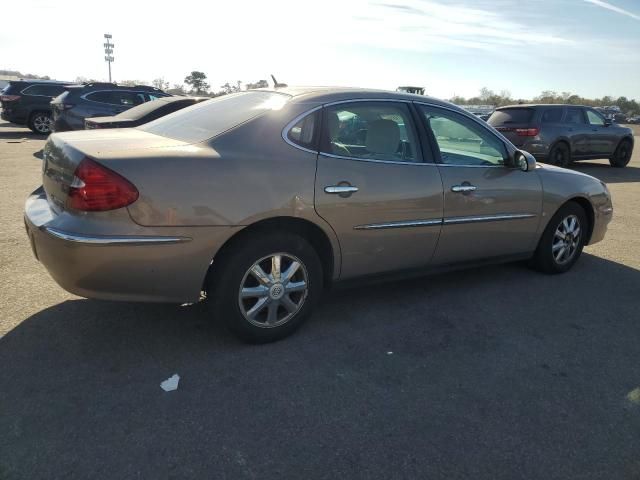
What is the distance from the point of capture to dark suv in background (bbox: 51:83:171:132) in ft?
39.1

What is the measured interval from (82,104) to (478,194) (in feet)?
36.0

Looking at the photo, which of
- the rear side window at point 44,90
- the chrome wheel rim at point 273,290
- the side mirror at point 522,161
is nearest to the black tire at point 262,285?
the chrome wheel rim at point 273,290

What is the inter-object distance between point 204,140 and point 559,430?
2578mm

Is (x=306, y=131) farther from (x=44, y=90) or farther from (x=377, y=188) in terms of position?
(x=44, y=90)

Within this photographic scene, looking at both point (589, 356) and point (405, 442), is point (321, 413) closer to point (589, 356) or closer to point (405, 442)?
point (405, 442)

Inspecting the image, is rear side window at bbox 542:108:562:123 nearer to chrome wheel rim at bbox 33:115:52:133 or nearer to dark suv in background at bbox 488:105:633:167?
dark suv in background at bbox 488:105:633:167

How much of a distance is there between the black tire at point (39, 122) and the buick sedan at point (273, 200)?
15.2m

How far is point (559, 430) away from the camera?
2705 mm

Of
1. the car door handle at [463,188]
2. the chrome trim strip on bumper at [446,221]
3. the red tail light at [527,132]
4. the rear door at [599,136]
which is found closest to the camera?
the chrome trim strip on bumper at [446,221]

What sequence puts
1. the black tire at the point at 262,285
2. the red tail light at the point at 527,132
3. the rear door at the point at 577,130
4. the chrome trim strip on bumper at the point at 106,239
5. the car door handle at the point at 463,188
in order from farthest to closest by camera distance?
the rear door at the point at 577,130
the red tail light at the point at 527,132
the car door handle at the point at 463,188
the black tire at the point at 262,285
the chrome trim strip on bumper at the point at 106,239

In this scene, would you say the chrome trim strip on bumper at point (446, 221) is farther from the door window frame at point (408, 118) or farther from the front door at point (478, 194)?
the door window frame at point (408, 118)

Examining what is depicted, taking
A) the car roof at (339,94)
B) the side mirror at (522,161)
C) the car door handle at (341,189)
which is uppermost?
the car roof at (339,94)

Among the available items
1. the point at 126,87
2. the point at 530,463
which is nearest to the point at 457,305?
the point at 530,463

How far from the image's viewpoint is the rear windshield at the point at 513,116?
1270cm
